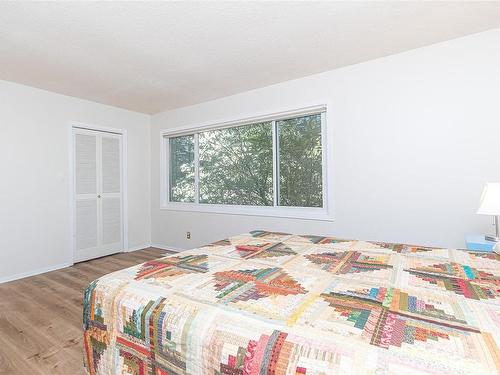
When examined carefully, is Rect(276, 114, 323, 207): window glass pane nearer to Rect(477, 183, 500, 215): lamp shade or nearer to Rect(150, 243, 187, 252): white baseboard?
Rect(477, 183, 500, 215): lamp shade

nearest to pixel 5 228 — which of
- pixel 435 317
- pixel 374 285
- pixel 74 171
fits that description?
pixel 74 171

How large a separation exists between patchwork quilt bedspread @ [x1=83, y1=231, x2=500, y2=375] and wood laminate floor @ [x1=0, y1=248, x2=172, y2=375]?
2.53ft

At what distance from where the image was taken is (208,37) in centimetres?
238

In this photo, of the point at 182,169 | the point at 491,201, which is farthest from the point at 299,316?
the point at 182,169

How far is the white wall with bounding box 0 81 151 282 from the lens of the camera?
332cm

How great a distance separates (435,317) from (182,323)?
0.86 m

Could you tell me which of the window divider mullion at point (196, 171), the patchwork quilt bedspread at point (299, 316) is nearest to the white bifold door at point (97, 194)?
the window divider mullion at point (196, 171)

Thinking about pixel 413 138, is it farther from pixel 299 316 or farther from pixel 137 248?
pixel 137 248

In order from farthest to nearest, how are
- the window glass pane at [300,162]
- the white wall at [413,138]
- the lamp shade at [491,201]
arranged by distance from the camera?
the window glass pane at [300,162]
the white wall at [413,138]
the lamp shade at [491,201]

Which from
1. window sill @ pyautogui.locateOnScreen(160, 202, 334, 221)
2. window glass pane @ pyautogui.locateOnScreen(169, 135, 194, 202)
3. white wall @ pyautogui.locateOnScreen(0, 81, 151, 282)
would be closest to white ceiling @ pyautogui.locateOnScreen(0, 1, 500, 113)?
white wall @ pyautogui.locateOnScreen(0, 81, 151, 282)

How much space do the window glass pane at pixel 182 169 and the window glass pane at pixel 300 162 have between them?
1635 mm

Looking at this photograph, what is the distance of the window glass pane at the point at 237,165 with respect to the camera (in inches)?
150

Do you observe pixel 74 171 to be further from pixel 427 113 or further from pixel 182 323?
pixel 427 113

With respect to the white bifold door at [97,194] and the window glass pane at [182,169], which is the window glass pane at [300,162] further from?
the white bifold door at [97,194]
